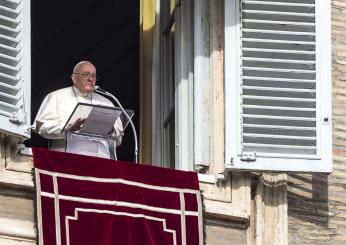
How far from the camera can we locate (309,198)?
1709cm

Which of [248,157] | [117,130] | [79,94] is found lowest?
[248,157]

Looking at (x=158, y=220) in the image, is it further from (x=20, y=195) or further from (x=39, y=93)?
(x=39, y=93)

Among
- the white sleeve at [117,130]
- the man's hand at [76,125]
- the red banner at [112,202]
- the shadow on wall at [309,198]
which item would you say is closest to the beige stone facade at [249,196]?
the shadow on wall at [309,198]

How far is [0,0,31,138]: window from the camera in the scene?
16156mm

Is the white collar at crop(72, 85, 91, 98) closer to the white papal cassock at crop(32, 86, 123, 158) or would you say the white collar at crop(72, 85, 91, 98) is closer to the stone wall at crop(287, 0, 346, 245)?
the white papal cassock at crop(32, 86, 123, 158)

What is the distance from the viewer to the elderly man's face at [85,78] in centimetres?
1728

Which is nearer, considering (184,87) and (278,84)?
(278,84)

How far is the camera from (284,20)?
17.1 meters

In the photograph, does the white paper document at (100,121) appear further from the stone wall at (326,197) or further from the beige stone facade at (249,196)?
the stone wall at (326,197)

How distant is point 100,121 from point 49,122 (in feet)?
1.92

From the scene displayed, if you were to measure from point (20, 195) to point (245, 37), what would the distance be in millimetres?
1982

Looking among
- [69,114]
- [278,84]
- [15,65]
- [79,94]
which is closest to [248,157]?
[278,84]

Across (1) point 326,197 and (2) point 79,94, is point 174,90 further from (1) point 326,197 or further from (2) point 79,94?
(1) point 326,197

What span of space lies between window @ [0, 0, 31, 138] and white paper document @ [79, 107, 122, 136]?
390 mm
